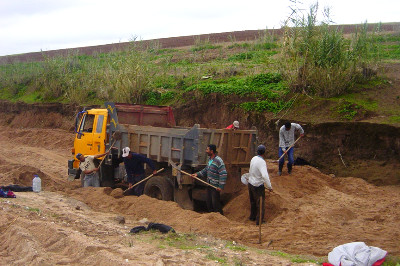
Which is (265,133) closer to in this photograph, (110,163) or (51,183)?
(110,163)

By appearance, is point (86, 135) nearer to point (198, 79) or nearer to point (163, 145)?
point (163, 145)

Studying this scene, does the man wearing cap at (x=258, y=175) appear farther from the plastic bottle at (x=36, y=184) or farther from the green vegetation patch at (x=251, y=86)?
the green vegetation patch at (x=251, y=86)

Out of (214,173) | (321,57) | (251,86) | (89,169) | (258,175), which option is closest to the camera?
(258,175)

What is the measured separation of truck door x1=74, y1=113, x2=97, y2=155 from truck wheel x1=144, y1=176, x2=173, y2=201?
231 cm

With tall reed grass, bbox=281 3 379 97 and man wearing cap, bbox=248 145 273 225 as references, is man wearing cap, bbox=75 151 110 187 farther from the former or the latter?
tall reed grass, bbox=281 3 379 97

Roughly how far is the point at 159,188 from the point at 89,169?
2353 millimetres

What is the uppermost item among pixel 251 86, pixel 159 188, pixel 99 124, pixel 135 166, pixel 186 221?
pixel 251 86

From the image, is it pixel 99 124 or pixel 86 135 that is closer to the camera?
pixel 99 124

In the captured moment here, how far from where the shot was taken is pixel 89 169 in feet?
39.5

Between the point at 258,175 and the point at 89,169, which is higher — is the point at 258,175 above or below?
above

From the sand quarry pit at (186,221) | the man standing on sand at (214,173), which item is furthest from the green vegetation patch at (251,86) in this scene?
the man standing on sand at (214,173)

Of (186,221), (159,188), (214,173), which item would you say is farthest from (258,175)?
(159,188)

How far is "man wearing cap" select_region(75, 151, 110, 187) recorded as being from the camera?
11894 millimetres

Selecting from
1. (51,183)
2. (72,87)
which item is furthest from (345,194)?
(72,87)
